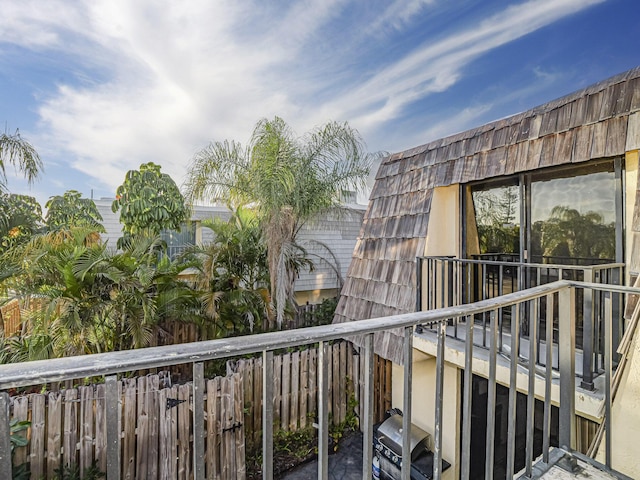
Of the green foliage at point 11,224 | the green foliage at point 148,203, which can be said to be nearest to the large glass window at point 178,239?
the green foliage at point 148,203

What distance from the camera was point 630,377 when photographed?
73.2 inches

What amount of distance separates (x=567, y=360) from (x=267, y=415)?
1651mm

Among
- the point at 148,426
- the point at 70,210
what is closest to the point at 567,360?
the point at 148,426

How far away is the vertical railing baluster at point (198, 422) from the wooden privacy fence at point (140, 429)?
3.56 meters

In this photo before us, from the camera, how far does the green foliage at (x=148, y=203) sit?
711 cm

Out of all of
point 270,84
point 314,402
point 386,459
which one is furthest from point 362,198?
point 386,459

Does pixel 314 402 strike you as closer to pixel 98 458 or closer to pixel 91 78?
pixel 98 458

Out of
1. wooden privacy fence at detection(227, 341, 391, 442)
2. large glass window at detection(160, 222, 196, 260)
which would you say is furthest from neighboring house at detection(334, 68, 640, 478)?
large glass window at detection(160, 222, 196, 260)

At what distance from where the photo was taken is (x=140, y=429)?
369 centimetres

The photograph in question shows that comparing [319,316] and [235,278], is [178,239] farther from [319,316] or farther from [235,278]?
[319,316]

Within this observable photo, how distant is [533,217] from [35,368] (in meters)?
4.88

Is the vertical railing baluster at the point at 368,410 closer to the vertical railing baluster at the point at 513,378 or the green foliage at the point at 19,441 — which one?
the vertical railing baluster at the point at 513,378

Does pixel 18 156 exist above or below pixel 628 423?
above

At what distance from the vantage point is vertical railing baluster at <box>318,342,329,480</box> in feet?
3.06
